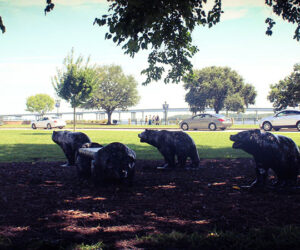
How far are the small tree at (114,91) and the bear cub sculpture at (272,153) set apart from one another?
5657 cm

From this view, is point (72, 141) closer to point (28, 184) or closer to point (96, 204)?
point (28, 184)

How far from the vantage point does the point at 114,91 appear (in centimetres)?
6225

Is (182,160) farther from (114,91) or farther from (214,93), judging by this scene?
(114,91)

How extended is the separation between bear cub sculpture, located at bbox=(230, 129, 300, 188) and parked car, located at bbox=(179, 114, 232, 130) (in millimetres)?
22212

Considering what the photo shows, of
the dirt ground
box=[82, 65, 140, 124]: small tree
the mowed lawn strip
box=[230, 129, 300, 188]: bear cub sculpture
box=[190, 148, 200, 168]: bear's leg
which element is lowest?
the dirt ground

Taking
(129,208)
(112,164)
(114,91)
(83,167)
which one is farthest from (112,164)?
(114,91)

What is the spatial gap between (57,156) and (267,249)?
855 cm

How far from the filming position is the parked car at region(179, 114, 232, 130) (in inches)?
1077

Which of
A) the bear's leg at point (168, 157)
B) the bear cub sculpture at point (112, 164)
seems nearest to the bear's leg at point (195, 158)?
the bear's leg at point (168, 157)

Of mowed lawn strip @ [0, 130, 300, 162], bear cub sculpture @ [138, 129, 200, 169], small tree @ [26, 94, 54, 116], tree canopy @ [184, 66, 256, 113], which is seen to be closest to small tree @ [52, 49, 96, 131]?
mowed lawn strip @ [0, 130, 300, 162]

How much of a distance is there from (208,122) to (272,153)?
2291 cm

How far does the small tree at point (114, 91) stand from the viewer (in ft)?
202

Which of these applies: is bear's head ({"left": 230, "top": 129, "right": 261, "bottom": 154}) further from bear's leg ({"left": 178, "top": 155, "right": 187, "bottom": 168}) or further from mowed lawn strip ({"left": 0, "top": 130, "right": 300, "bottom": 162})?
mowed lawn strip ({"left": 0, "top": 130, "right": 300, "bottom": 162})

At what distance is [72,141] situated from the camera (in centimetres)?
780
